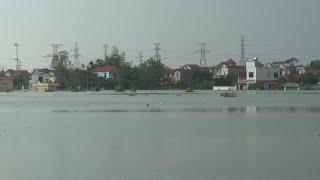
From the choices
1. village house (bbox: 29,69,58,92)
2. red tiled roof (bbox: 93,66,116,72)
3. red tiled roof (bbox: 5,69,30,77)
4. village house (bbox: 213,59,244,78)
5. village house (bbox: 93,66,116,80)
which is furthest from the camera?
red tiled roof (bbox: 5,69,30,77)

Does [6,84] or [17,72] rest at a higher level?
[17,72]

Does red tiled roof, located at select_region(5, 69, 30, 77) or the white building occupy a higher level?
red tiled roof, located at select_region(5, 69, 30, 77)

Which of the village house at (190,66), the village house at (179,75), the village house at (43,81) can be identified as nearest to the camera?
the village house at (43,81)

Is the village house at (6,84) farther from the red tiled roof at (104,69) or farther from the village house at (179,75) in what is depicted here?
the village house at (179,75)

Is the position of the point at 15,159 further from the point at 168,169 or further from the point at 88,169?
the point at 168,169

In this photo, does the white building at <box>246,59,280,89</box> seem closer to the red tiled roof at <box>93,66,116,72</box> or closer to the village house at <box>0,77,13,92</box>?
the red tiled roof at <box>93,66,116,72</box>

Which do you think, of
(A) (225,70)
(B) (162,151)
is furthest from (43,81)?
(B) (162,151)

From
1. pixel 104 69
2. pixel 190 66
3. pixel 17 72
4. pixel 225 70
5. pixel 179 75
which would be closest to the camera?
pixel 225 70

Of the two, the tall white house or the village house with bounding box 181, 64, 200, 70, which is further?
the village house with bounding box 181, 64, 200, 70

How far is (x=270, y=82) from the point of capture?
92.4m

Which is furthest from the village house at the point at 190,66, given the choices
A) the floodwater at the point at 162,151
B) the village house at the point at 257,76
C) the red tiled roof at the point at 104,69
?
the floodwater at the point at 162,151

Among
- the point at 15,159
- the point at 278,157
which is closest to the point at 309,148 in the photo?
the point at 278,157

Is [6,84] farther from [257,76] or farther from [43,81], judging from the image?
[257,76]

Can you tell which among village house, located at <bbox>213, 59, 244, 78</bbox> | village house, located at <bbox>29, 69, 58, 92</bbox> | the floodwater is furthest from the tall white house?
the floodwater
